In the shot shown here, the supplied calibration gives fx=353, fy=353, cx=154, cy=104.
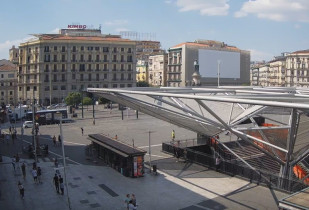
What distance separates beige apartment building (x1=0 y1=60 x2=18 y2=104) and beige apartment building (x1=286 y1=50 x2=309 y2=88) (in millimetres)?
82474

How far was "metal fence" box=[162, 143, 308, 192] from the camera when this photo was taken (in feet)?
67.1

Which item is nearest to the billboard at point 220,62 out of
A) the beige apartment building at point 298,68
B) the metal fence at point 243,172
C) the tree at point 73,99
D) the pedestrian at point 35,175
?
the beige apartment building at point 298,68

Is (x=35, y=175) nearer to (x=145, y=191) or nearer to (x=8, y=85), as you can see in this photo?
(x=145, y=191)

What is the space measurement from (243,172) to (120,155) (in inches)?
335

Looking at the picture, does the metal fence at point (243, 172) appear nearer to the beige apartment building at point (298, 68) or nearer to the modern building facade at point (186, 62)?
the modern building facade at point (186, 62)

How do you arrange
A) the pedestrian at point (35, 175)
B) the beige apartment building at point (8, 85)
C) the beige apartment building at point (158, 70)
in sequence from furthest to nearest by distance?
the beige apartment building at point (158, 70)
the beige apartment building at point (8, 85)
the pedestrian at point (35, 175)

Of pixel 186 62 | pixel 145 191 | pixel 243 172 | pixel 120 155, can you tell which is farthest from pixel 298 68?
pixel 145 191

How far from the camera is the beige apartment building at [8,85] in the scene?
94.2m

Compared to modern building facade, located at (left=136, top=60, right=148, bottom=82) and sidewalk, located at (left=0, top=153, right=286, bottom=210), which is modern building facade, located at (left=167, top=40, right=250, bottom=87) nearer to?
modern building facade, located at (left=136, top=60, right=148, bottom=82)

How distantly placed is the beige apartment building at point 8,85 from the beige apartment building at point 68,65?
397 centimetres

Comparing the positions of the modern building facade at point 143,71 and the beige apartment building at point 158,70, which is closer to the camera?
the beige apartment building at point 158,70

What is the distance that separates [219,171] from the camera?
996 inches

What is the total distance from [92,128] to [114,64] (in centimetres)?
4392

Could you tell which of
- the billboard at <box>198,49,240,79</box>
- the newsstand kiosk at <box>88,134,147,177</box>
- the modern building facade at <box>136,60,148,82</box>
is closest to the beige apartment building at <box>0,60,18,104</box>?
the modern building facade at <box>136,60,148,82</box>
